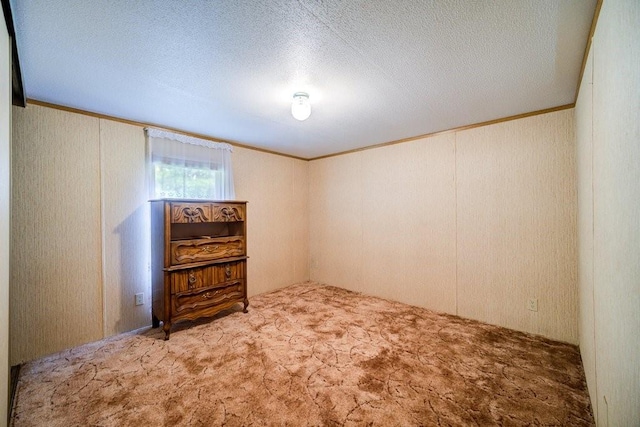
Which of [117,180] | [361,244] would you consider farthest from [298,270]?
[117,180]

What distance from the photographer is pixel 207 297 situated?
9.20 feet

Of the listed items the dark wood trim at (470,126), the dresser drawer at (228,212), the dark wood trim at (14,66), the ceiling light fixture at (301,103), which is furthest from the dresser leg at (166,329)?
the dark wood trim at (470,126)

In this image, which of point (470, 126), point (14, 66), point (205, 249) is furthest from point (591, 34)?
point (14, 66)

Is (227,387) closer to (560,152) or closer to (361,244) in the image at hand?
(361,244)

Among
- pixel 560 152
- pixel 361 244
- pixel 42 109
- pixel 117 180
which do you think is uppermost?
pixel 42 109

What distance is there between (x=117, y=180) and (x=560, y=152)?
14.4ft

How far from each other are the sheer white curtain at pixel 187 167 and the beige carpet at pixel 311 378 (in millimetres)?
1588

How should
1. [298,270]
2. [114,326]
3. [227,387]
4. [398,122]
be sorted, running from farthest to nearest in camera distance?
[298,270], [398,122], [114,326], [227,387]

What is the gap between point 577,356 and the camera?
84.2 inches

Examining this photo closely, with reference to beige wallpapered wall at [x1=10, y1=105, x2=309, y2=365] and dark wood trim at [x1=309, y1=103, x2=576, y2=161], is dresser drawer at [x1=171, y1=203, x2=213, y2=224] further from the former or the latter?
dark wood trim at [x1=309, y1=103, x2=576, y2=161]

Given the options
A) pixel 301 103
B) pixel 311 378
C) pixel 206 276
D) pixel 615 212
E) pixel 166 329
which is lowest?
pixel 311 378

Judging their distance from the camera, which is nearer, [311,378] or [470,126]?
[311,378]

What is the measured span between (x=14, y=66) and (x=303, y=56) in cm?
190

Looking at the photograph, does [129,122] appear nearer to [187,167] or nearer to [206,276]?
[187,167]
